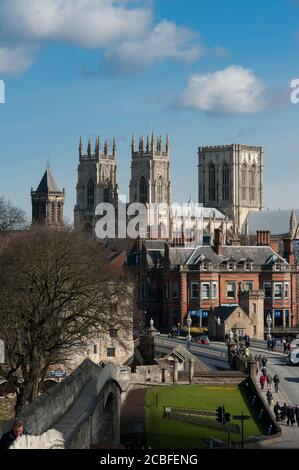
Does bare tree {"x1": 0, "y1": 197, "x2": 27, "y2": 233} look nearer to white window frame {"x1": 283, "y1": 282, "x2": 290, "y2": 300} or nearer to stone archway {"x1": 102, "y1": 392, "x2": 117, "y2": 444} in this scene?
white window frame {"x1": 283, "y1": 282, "x2": 290, "y2": 300}

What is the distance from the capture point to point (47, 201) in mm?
158625

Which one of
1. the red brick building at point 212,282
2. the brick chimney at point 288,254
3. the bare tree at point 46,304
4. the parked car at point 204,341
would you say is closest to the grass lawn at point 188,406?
the bare tree at point 46,304

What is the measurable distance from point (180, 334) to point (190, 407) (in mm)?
39162

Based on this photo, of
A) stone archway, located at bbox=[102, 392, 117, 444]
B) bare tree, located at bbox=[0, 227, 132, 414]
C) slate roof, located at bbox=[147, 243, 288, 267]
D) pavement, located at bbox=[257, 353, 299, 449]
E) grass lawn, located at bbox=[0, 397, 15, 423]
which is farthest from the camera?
slate roof, located at bbox=[147, 243, 288, 267]

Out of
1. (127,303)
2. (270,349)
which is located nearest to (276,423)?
(127,303)

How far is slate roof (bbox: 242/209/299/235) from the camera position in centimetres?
18200

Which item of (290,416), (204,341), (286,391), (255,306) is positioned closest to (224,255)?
(255,306)

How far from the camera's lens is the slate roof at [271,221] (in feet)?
597

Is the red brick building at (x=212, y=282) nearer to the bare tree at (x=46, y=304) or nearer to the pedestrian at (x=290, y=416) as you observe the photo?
the bare tree at (x=46, y=304)

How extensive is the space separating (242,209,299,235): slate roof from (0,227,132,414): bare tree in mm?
122815

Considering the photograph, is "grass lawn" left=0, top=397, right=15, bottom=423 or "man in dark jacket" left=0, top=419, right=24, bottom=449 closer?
"man in dark jacket" left=0, top=419, right=24, bottom=449

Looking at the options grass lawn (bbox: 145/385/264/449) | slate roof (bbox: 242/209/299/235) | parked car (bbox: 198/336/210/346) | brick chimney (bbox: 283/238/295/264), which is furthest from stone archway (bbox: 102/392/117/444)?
slate roof (bbox: 242/209/299/235)

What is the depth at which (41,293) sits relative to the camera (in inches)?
2035
